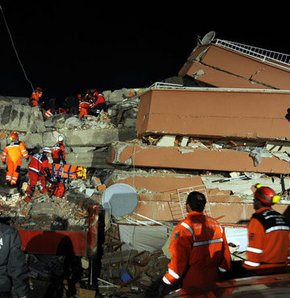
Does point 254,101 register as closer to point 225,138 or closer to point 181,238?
point 225,138

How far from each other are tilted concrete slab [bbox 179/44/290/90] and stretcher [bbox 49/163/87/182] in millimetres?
4552

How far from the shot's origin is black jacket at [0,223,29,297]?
8.60 ft

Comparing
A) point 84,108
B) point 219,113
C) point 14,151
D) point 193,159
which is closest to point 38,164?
point 14,151

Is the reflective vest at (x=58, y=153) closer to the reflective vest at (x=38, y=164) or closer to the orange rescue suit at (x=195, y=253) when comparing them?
the reflective vest at (x=38, y=164)

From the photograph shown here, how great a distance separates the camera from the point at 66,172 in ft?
26.5

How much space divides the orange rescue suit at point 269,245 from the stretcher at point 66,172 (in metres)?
6.17

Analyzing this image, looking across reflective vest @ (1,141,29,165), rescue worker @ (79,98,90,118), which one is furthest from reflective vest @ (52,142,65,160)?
rescue worker @ (79,98,90,118)

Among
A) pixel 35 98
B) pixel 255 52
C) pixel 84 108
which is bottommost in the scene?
pixel 84 108

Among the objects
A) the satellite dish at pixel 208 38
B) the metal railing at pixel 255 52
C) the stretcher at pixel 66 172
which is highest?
the satellite dish at pixel 208 38

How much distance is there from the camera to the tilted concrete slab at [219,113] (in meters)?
6.95

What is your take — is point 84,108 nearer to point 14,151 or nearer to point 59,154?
point 59,154

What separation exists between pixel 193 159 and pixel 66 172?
3.70 metres

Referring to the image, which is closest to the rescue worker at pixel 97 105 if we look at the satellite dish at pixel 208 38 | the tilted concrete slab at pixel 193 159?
the tilted concrete slab at pixel 193 159

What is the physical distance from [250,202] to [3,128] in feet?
26.8
